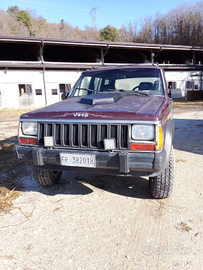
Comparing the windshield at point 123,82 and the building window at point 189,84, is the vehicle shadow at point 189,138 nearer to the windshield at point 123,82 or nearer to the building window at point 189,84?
the windshield at point 123,82

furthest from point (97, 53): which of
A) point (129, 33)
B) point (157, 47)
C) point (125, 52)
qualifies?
point (129, 33)

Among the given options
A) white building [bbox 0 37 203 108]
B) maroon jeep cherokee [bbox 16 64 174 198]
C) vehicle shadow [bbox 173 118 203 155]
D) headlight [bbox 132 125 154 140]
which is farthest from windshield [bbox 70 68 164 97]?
white building [bbox 0 37 203 108]

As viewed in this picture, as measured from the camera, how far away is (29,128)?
258cm

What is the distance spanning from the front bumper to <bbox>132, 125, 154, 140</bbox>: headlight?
0.17 meters

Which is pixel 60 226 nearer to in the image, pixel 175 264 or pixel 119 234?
pixel 119 234

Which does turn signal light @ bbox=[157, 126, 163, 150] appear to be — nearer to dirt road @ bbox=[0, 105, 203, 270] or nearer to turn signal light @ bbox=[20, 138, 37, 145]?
dirt road @ bbox=[0, 105, 203, 270]

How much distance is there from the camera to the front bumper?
6.95ft

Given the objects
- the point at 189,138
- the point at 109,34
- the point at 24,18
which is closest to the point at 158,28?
the point at 109,34

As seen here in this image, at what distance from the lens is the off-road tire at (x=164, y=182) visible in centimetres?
254

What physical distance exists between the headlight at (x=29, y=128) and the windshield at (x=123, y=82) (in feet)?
4.41

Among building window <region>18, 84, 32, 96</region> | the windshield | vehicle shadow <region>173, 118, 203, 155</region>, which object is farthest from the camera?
building window <region>18, 84, 32, 96</region>

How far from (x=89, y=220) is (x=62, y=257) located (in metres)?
0.58

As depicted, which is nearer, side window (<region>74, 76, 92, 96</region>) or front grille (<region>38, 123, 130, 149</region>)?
front grille (<region>38, 123, 130, 149</region>)

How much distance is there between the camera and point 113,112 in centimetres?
224
